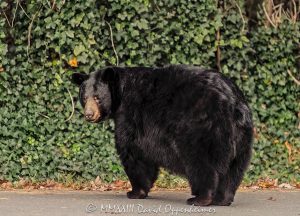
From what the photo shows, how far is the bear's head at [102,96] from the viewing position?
980 centimetres

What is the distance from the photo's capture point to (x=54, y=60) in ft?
40.7

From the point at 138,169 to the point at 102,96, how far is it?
898 mm

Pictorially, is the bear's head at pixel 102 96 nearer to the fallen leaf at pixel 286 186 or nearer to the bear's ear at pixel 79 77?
the bear's ear at pixel 79 77

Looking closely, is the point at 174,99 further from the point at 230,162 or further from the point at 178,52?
the point at 178,52

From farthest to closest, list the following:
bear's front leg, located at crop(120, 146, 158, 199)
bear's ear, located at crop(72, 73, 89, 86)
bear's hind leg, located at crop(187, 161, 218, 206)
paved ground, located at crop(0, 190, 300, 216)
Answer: bear's ear, located at crop(72, 73, 89, 86) < bear's front leg, located at crop(120, 146, 158, 199) < bear's hind leg, located at crop(187, 161, 218, 206) < paved ground, located at crop(0, 190, 300, 216)

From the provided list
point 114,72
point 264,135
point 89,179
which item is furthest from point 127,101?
point 264,135

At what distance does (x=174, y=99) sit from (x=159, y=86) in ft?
0.97

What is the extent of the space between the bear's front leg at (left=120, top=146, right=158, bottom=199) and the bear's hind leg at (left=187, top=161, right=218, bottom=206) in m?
0.78

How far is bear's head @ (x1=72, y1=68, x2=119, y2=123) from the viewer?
386 inches

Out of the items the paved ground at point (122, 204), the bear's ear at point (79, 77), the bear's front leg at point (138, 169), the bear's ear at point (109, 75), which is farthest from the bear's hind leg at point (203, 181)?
the bear's ear at point (79, 77)

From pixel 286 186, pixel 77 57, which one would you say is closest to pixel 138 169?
pixel 77 57

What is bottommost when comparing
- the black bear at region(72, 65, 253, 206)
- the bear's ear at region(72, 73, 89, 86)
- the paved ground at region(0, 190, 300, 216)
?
the paved ground at region(0, 190, 300, 216)

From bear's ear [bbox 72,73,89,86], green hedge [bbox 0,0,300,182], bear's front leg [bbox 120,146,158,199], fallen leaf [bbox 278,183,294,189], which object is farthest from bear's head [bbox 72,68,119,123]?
fallen leaf [bbox 278,183,294,189]

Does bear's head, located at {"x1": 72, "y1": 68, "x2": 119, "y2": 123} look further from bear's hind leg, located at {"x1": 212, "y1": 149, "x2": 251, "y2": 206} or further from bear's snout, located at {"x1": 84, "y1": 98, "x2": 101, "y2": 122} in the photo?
bear's hind leg, located at {"x1": 212, "y1": 149, "x2": 251, "y2": 206}
